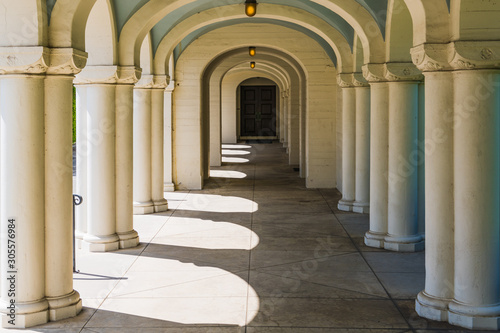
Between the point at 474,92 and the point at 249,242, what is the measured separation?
5391mm

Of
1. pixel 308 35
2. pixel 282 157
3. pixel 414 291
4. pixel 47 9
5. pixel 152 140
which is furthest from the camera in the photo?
pixel 282 157

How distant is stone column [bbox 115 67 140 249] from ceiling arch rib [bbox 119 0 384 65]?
36 centimetres

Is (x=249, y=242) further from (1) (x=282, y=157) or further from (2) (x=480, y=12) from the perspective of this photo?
(1) (x=282, y=157)

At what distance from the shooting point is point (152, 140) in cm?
1404

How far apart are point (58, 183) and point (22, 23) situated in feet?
5.43

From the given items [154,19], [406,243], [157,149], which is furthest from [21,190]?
[157,149]

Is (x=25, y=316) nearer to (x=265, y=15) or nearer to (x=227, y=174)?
(x=265, y=15)

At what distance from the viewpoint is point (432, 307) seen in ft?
21.8

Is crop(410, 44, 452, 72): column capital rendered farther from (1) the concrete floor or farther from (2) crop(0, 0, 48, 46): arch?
(2) crop(0, 0, 48, 46): arch

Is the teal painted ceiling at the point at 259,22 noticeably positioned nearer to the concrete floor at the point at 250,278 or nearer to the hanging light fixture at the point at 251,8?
the hanging light fixture at the point at 251,8

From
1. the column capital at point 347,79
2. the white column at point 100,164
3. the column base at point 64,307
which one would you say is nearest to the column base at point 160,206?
the white column at point 100,164

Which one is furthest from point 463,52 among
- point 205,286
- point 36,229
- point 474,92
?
point 36,229

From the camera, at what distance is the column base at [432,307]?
657 centimetres

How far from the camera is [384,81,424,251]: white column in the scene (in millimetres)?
9570
